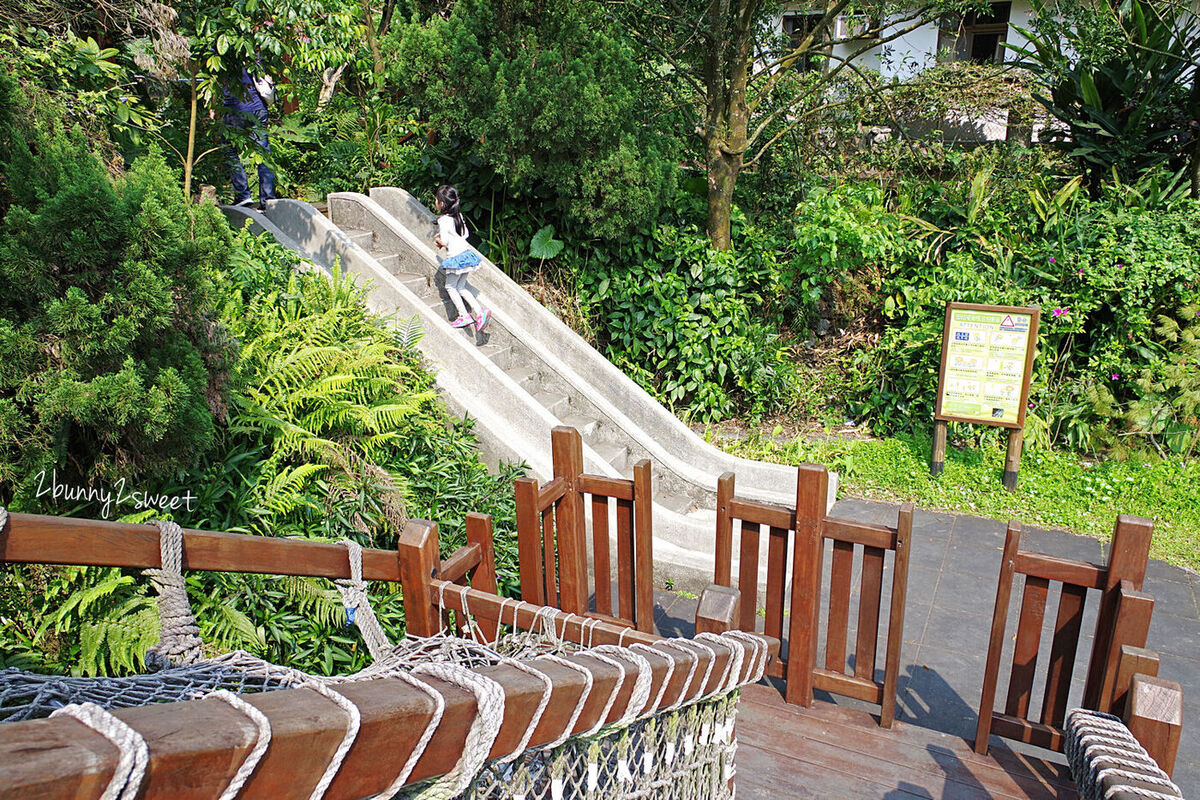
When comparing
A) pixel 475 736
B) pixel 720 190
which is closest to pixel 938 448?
pixel 720 190

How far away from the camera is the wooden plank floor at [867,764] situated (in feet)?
10.3

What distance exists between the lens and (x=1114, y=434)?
693cm

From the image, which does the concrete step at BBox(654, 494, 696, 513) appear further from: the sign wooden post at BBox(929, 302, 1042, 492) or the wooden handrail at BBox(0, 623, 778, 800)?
the wooden handrail at BBox(0, 623, 778, 800)

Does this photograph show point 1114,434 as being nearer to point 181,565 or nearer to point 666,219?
point 666,219

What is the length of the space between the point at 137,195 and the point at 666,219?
18.2ft

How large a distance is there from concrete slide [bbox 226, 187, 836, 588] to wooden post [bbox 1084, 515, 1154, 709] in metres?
2.59

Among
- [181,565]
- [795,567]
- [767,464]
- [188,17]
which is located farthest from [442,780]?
[188,17]

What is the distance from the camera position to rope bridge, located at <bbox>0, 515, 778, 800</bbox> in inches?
33.4

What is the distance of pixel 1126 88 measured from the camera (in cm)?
799

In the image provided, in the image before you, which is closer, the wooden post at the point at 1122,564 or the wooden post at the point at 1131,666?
the wooden post at the point at 1131,666

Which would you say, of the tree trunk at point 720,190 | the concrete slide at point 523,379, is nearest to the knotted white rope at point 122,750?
the concrete slide at point 523,379

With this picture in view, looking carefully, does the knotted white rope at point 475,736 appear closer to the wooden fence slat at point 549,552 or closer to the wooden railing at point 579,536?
the wooden railing at point 579,536

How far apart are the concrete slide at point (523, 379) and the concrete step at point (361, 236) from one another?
1 cm

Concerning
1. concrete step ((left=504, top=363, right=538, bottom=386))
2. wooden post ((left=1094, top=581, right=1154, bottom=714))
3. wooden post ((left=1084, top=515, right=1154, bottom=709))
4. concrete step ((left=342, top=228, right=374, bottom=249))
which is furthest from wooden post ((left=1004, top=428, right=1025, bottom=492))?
concrete step ((left=342, top=228, right=374, bottom=249))
